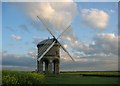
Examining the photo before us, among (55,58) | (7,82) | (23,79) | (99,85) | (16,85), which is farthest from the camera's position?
(55,58)

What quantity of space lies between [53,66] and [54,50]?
3657mm

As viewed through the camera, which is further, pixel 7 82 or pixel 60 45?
pixel 60 45

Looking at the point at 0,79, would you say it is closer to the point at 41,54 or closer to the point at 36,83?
the point at 36,83

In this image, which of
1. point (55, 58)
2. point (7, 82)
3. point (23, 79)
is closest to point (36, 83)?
point (23, 79)

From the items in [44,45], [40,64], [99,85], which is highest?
[44,45]

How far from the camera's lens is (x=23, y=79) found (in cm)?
2458

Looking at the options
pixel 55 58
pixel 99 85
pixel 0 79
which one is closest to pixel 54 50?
pixel 55 58

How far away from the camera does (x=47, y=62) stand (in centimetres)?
4872

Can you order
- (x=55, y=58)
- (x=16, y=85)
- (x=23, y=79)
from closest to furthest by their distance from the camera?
(x=16, y=85)
(x=23, y=79)
(x=55, y=58)

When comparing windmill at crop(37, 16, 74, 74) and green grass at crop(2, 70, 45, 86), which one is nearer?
green grass at crop(2, 70, 45, 86)

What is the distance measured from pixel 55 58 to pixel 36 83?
68.0 feet

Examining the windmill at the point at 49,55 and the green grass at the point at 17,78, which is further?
the windmill at the point at 49,55

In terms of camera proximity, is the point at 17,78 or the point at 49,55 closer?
the point at 17,78

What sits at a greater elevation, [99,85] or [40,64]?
[40,64]
